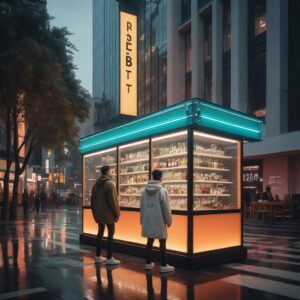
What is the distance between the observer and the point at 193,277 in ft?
25.5

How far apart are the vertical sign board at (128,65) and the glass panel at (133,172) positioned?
737 cm

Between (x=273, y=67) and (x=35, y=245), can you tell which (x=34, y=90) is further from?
(x=273, y=67)

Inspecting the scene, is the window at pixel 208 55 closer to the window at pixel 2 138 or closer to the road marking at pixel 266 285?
the window at pixel 2 138

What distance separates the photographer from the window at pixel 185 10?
3520cm

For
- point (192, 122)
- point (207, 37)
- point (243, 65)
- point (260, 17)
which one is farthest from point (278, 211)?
point (207, 37)

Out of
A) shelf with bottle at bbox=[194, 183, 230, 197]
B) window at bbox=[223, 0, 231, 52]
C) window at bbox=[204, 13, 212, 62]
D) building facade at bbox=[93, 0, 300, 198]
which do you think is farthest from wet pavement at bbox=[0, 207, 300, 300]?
window at bbox=[204, 13, 212, 62]

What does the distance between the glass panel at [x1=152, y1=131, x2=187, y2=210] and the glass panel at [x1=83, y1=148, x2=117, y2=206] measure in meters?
2.57

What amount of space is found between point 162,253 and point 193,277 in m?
0.80

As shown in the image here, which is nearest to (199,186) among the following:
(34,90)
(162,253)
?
(162,253)

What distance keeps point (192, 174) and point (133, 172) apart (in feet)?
9.74

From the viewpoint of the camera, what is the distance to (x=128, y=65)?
64.6 feet

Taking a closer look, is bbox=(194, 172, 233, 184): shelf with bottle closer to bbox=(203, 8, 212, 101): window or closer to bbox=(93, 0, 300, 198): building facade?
bbox=(93, 0, 300, 198): building facade

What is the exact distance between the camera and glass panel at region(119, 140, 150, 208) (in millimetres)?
10867

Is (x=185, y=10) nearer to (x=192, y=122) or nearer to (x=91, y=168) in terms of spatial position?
(x=91, y=168)
